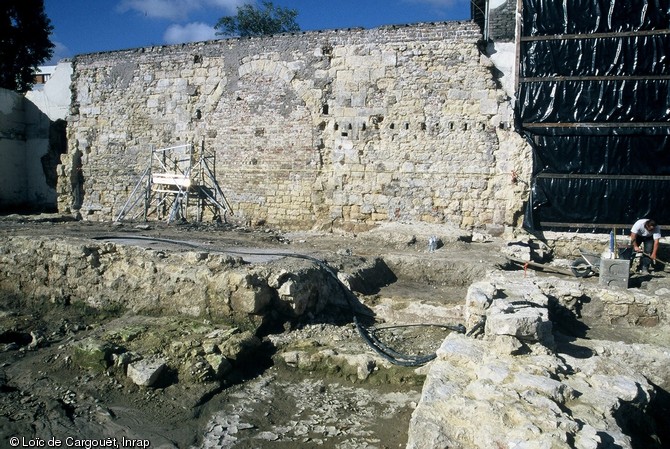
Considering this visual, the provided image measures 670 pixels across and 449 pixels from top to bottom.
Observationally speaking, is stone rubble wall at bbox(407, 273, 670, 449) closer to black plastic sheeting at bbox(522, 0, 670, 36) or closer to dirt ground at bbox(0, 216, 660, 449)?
dirt ground at bbox(0, 216, 660, 449)

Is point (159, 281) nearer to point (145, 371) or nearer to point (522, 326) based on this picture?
point (145, 371)

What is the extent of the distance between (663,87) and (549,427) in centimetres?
874

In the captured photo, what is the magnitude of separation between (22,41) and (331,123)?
18954 mm

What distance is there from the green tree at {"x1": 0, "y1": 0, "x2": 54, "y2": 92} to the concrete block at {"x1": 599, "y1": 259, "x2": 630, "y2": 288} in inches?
972

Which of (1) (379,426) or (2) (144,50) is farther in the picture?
(2) (144,50)

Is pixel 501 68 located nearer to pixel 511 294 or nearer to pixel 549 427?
pixel 511 294

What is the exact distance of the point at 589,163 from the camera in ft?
31.6

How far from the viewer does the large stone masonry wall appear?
407 inches

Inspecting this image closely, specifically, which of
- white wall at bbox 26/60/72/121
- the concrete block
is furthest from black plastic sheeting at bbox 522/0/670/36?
white wall at bbox 26/60/72/121

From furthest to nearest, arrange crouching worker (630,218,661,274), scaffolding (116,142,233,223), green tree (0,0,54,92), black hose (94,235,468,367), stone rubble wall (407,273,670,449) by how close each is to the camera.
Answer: green tree (0,0,54,92) → scaffolding (116,142,233,223) → crouching worker (630,218,661,274) → black hose (94,235,468,367) → stone rubble wall (407,273,670,449)

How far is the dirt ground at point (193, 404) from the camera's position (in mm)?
4352

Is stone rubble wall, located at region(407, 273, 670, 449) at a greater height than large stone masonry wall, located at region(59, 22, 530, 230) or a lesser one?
lesser

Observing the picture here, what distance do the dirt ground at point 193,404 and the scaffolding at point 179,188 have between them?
597 centimetres

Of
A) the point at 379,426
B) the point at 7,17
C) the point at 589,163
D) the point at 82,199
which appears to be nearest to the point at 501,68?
the point at 589,163
